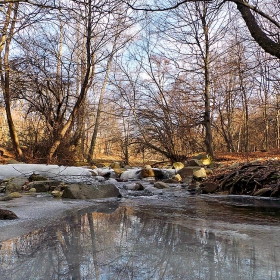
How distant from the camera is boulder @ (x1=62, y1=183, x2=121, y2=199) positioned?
13.1 feet

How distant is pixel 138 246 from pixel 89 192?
2.55m

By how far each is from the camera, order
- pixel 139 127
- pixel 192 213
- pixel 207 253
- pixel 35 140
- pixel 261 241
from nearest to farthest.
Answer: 1. pixel 207 253
2. pixel 261 241
3. pixel 192 213
4. pixel 35 140
5. pixel 139 127

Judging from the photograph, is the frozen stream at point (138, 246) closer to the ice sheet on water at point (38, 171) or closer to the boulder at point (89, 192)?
the boulder at point (89, 192)

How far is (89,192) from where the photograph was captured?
407cm

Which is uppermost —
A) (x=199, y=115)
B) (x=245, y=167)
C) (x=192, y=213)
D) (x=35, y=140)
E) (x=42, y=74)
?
(x=42, y=74)

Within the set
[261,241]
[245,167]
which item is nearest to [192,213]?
[261,241]

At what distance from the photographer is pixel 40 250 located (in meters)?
1.56

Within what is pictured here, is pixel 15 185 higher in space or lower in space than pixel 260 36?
lower

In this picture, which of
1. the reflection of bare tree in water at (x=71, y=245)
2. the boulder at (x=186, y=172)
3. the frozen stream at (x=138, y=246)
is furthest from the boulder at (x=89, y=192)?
the boulder at (x=186, y=172)

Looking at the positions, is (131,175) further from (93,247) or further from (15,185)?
(93,247)

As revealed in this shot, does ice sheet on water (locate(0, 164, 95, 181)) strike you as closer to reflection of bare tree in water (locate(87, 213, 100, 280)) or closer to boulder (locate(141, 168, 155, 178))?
boulder (locate(141, 168, 155, 178))

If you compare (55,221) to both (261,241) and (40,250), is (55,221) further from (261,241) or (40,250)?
(261,241)

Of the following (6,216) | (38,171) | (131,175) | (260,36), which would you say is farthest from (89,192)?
(260,36)

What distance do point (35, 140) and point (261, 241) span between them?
9.13 m
